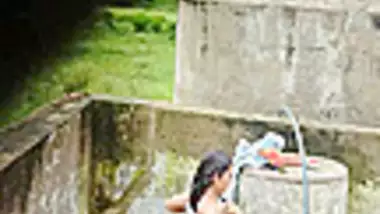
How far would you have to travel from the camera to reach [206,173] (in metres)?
3.57

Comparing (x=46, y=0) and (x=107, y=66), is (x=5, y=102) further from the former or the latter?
(x=46, y=0)

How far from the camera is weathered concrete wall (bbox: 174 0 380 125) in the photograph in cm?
504

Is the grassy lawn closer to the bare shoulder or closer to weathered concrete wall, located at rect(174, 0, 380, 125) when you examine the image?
weathered concrete wall, located at rect(174, 0, 380, 125)

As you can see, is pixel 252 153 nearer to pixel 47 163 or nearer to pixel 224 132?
pixel 224 132

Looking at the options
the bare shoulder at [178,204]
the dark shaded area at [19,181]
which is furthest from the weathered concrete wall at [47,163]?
the bare shoulder at [178,204]

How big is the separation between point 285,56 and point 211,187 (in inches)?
77.5

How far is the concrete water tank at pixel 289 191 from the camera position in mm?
4141

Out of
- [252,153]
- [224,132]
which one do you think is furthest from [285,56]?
[252,153]

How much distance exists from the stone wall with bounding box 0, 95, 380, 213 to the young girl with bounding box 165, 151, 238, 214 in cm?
119

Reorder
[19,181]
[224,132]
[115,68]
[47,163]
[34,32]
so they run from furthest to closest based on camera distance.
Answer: [34,32] < [115,68] < [224,132] < [47,163] < [19,181]

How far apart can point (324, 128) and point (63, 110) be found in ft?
6.18

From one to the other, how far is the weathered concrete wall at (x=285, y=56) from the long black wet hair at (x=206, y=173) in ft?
5.81

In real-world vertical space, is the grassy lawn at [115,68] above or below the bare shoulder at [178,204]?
above

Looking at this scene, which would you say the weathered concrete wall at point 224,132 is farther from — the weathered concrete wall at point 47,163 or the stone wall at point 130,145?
the weathered concrete wall at point 47,163
